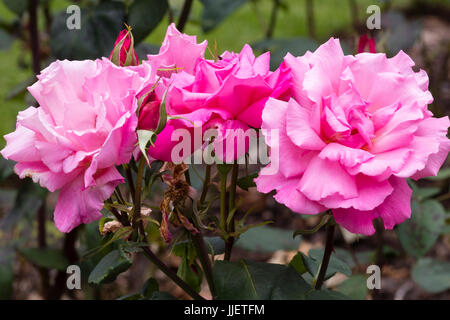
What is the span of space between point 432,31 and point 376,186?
2.50 m

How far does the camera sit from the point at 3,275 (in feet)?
3.99

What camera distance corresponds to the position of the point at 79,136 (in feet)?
1.67

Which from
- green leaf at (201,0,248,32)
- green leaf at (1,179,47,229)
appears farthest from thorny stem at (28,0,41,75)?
green leaf at (201,0,248,32)

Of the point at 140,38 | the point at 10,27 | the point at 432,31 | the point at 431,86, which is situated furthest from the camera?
the point at 432,31

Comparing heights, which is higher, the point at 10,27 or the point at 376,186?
the point at 10,27

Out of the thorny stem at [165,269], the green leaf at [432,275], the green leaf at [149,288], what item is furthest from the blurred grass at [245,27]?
the thorny stem at [165,269]

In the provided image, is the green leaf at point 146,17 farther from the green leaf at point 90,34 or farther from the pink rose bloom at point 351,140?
the pink rose bloom at point 351,140

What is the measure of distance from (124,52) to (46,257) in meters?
0.79

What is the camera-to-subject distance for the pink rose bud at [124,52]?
0.55 m

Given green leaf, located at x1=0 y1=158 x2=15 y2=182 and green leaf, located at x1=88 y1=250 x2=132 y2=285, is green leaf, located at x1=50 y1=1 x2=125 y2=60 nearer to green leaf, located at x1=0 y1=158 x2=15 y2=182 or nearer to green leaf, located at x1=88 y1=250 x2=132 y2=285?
green leaf, located at x1=0 y1=158 x2=15 y2=182

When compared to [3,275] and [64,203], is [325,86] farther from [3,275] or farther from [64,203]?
[3,275]

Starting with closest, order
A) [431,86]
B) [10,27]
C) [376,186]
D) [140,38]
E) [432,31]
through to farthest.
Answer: [376,186]
[140,38]
[10,27]
[431,86]
[432,31]
